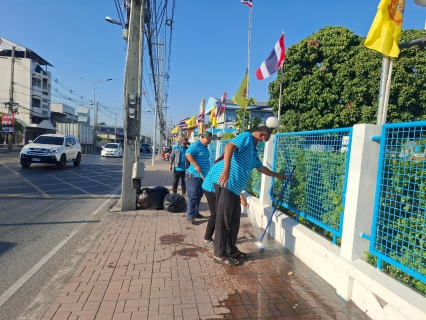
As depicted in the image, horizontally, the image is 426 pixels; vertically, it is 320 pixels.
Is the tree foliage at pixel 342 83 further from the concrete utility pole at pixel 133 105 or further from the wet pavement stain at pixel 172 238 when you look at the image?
the wet pavement stain at pixel 172 238

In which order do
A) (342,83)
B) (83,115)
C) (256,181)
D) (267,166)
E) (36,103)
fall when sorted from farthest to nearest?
(83,115) → (36,103) → (342,83) → (256,181) → (267,166)

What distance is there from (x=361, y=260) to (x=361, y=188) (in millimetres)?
729

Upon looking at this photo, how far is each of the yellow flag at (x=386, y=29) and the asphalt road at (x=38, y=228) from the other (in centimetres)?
492

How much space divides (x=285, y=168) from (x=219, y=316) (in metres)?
2.67

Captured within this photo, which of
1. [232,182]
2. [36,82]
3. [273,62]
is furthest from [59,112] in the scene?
[232,182]

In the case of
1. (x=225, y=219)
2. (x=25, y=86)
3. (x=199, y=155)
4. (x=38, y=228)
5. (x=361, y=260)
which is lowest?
(x=38, y=228)

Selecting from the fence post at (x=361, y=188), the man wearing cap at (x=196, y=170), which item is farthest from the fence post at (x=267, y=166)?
the fence post at (x=361, y=188)

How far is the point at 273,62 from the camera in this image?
7711 millimetres

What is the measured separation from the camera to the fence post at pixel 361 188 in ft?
9.64

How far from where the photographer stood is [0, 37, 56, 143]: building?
156ft

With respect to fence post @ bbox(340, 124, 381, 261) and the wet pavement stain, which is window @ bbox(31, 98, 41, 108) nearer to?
the wet pavement stain

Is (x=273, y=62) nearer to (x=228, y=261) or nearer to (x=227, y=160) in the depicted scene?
(x=227, y=160)

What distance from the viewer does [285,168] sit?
4738 millimetres

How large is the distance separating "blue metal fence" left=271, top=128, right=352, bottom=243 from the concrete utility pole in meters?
3.36
